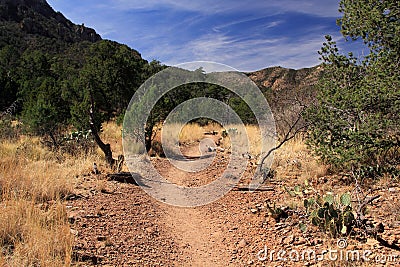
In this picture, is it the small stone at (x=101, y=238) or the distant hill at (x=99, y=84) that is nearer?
the small stone at (x=101, y=238)

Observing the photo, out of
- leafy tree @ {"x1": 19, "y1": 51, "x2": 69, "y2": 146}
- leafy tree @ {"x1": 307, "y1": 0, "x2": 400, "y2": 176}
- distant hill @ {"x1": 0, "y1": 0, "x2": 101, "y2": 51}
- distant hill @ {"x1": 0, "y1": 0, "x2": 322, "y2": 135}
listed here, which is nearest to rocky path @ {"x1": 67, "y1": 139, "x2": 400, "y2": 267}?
leafy tree @ {"x1": 307, "y1": 0, "x2": 400, "y2": 176}

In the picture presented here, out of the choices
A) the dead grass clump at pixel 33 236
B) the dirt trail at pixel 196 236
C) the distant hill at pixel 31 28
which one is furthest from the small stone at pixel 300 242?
the distant hill at pixel 31 28

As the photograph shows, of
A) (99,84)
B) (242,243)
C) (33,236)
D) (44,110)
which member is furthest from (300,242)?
(99,84)

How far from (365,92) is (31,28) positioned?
198ft

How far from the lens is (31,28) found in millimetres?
52531

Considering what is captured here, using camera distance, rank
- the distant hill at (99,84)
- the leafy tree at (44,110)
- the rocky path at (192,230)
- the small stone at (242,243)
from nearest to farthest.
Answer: the rocky path at (192,230) → the small stone at (242,243) → the leafy tree at (44,110) → the distant hill at (99,84)

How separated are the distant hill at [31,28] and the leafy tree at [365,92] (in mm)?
40112

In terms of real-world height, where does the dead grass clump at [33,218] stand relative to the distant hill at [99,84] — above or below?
below

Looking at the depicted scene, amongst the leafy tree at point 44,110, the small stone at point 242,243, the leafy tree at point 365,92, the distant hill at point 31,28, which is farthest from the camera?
the distant hill at point 31,28

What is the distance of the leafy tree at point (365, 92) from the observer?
3726 millimetres

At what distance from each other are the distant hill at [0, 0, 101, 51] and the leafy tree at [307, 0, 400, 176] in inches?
1579

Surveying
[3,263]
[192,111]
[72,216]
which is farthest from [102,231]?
[192,111]

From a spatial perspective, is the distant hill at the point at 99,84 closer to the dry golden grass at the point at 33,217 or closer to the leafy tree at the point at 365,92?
the leafy tree at the point at 365,92

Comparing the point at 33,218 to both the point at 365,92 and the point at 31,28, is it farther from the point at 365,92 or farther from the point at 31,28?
the point at 31,28
